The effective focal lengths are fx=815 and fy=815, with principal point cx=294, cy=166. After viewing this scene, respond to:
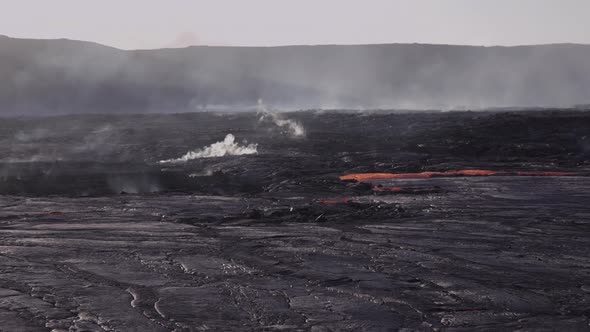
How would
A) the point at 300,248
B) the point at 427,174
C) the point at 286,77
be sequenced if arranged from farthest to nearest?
1. the point at 286,77
2. the point at 427,174
3. the point at 300,248

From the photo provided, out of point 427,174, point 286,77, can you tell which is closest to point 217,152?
point 427,174

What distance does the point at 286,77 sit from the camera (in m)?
117

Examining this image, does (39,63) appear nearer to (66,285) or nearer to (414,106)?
(414,106)

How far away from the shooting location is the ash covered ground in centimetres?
812

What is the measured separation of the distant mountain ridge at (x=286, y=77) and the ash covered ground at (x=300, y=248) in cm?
7368

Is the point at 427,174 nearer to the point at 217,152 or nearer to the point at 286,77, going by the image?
the point at 217,152

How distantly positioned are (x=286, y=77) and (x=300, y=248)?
106m

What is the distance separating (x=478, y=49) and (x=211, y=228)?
362 ft

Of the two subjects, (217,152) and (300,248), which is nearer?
(300,248)

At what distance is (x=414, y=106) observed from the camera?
106m

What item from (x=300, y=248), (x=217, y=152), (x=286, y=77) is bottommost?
(x=300, y=248)

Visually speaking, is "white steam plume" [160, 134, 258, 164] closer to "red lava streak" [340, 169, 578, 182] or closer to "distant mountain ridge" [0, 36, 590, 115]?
"red lava streak" [340, 169, 578, 182]

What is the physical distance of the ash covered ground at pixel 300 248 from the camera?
812 cm

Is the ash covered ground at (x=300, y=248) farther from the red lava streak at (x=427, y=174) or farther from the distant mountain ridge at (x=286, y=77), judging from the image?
the distant mountain ridge at (x=286, y=77)
